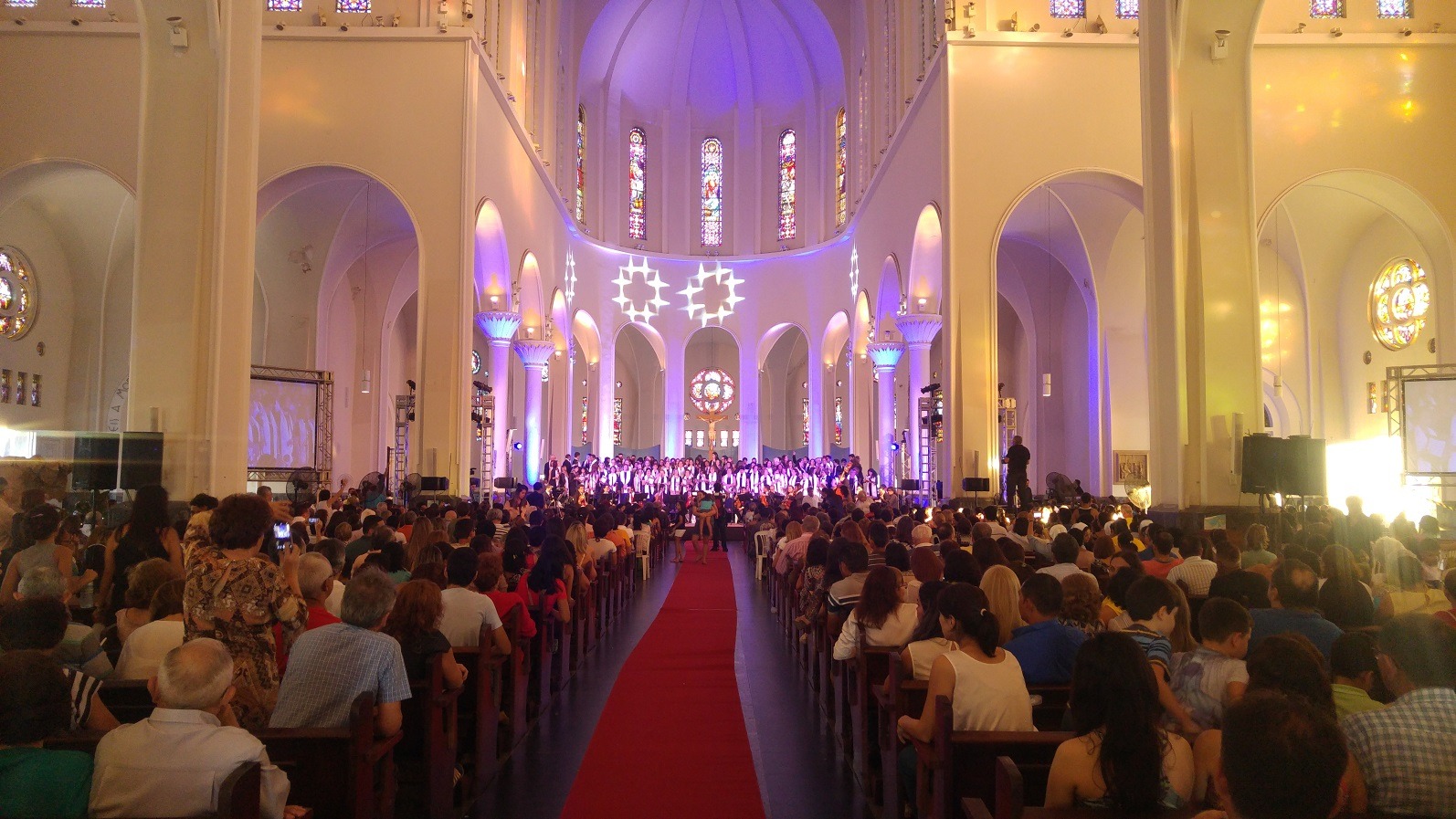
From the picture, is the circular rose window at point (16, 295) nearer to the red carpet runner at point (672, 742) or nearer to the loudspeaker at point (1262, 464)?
the red carpet runner at point (672, 742)

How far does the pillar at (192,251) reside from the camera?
10.7 m

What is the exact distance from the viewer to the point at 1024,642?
4707mm

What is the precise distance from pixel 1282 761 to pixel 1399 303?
20.1 metres

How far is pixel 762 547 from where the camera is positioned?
55.3 ft

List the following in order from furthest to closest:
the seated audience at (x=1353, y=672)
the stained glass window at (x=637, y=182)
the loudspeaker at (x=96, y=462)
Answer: the stained glass window at (x=637, y=182), the loudspeaker at (x=96, y=462), the seated audience at (x=1353, y=672)

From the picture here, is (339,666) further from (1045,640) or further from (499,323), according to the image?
(499,323)

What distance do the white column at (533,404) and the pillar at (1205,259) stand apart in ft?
62.8

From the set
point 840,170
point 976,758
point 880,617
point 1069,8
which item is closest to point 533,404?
point 840,170

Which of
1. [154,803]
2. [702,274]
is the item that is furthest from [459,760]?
[702,274]

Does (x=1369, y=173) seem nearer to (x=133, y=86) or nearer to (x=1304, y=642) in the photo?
(x=1304, y=642)

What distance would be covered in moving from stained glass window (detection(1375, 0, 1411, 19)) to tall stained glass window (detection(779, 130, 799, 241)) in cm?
2008

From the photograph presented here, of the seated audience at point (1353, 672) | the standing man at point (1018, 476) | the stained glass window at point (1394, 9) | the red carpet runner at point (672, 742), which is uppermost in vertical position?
the stained glass window at point (1394, 9)

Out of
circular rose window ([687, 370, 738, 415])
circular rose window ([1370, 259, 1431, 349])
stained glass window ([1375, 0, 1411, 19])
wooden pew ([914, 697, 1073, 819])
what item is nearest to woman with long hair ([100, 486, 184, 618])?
wooden pew ([914, 697, 1073, 819])

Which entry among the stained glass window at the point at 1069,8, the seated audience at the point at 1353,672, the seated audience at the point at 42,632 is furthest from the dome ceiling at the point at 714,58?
the seated audience at the point at 42,632
